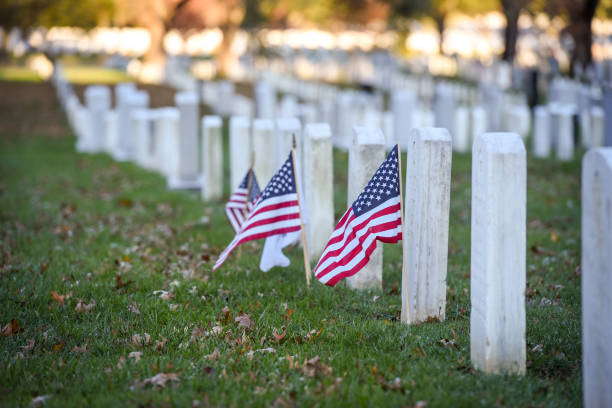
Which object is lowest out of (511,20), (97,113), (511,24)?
(97,113)

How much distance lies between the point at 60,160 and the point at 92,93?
1719 mm

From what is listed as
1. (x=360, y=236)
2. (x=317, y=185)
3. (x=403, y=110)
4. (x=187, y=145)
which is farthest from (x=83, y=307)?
(x=403, y=110)

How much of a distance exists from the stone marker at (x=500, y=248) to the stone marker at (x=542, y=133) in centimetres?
1049

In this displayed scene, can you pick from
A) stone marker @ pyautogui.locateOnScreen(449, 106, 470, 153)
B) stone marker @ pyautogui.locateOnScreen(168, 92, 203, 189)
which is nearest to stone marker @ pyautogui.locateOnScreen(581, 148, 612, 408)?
stone marker @ pyautogui.locateOnScreen(168, 92, 203, 189)

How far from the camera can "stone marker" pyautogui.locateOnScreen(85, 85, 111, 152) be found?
1680cm

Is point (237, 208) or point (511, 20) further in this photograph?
point (511, 20)

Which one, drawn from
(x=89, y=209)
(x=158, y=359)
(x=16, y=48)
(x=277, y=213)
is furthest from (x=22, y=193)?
(x=16, y=48)

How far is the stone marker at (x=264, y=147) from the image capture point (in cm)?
869

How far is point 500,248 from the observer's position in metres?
4.36

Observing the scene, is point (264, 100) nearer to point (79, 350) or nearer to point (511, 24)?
point (79, 350)

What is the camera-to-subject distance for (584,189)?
3.87 meters

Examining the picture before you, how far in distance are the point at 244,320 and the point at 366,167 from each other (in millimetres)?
1430

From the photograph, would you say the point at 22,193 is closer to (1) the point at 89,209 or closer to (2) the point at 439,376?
(1) the point at 89,209

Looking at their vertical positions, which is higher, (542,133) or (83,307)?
(542,133)
